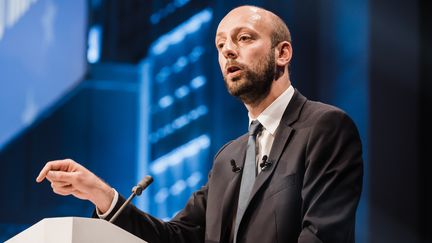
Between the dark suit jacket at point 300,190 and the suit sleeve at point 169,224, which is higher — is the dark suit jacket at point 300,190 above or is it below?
above

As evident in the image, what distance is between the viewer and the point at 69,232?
1.82 meters

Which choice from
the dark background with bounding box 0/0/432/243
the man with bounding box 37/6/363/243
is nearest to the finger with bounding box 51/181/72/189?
the man with bounding box 37/6/363/243

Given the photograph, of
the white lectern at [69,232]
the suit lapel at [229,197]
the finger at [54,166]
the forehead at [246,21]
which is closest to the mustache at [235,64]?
the forehead at [246,21]

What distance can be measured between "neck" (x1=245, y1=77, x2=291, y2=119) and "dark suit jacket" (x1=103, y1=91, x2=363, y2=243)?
75 mm

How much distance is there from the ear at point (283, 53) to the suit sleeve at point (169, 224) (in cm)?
51

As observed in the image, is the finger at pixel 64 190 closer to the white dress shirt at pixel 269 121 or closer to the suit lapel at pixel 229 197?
the suit lapel at pixel 229 197

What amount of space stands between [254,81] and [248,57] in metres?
0.08

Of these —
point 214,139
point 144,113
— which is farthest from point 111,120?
point 214,139

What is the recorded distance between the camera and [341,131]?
2.12 metres

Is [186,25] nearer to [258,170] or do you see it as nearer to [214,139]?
[214,139]

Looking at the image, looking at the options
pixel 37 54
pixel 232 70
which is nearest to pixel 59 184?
pixel 232 70

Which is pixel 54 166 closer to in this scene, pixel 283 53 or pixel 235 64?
pixel 235 64

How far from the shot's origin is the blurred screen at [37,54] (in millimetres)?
4793

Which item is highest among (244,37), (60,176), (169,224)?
(244,37)
